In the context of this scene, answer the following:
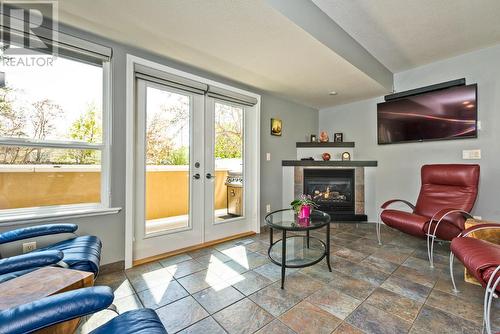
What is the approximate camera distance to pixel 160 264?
2.25 m

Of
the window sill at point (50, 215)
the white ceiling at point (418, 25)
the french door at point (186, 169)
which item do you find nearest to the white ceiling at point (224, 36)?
the white ceiling at point (418, 25)

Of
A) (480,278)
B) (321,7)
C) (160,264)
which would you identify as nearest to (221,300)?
(160,264)

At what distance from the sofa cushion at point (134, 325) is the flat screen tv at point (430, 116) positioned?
3.75 m

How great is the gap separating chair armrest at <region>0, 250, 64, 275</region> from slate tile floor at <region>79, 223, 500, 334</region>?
0.53 meters

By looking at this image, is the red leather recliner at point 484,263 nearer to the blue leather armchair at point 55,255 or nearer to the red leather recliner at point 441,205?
the red leather recliner at point 441,205

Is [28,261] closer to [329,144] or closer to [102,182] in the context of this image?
[102,182]

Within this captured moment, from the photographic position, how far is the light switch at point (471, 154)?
2.67m

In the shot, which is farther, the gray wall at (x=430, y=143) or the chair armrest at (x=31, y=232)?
the gray wall at (x=430, y=143)

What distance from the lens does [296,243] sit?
274 centimetres

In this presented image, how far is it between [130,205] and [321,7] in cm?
266

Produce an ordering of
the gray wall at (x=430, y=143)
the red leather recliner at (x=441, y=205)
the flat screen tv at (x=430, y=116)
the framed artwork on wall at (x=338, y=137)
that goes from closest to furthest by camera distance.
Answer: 1. the red leather recliner at (x=441, y=205)
2. the gray wall at (x=430, y=143)
3. the flat screen tv at (x=430, y=116)
4. the framed artwork on wall at (x=338, y=137)

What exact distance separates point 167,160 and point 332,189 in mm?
2773

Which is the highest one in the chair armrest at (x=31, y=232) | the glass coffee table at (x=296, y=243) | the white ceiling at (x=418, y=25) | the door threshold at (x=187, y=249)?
the white ceiling at (x=418, y=25)

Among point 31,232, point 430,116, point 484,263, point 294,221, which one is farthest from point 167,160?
point 430,116
